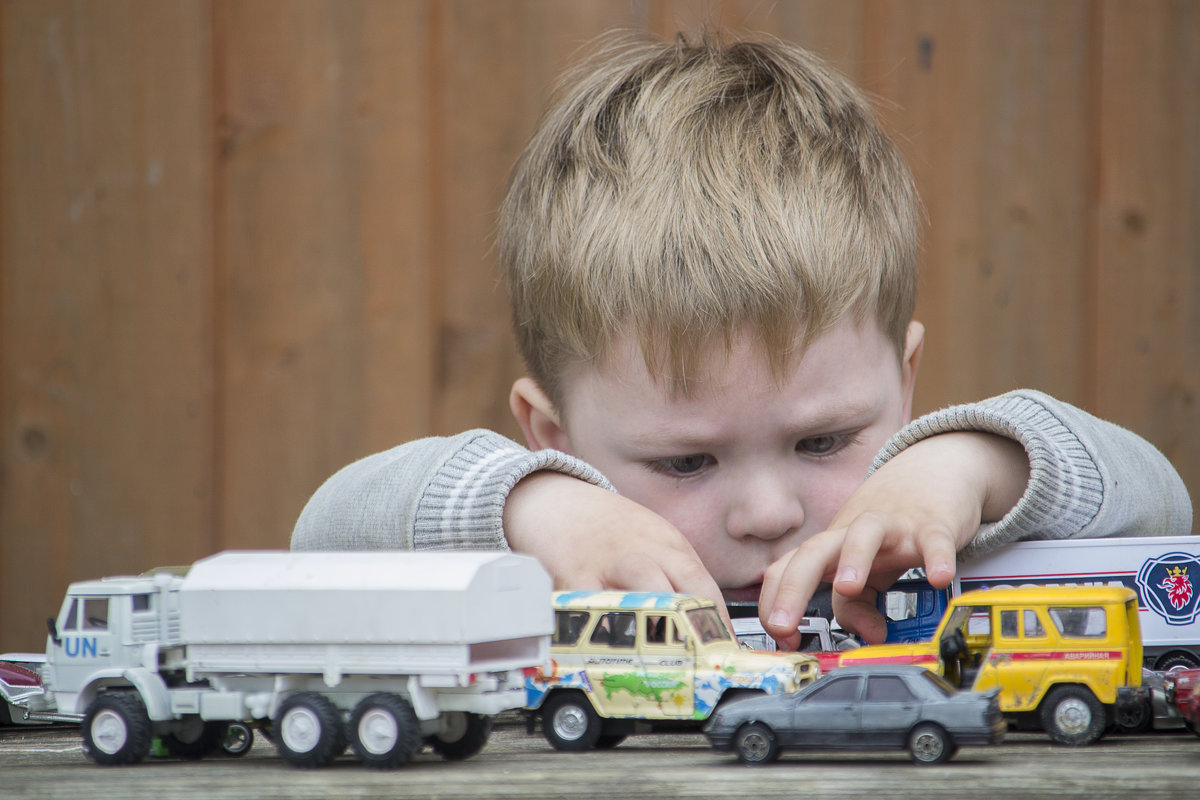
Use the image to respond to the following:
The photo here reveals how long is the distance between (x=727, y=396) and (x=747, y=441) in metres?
0.07

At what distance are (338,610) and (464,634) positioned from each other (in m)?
0.10

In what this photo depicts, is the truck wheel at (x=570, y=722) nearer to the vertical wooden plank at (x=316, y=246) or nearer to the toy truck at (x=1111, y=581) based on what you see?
the toy truck at (x=1111, y=581)

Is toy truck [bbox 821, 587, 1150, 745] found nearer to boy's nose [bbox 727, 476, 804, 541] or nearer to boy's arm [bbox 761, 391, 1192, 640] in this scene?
boy's arm [bbox 761, 391, 1192, 640]

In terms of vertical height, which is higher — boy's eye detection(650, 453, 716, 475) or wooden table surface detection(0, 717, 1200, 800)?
boy's eye detection(650, 453, 716, 475)

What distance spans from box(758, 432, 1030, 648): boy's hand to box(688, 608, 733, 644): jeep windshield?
60mm

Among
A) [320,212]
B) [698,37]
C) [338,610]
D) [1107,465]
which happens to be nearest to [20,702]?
[338,610]

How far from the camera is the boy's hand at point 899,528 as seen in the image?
1212mm

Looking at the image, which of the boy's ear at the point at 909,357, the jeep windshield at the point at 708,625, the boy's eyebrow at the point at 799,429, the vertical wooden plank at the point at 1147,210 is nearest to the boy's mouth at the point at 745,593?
the boy's eyebrow at the point at 799,429

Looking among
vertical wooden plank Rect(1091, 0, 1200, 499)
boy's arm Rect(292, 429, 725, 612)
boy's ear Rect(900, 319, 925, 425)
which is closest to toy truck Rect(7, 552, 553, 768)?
boy's arm Rect(292, 429, 725, 612)

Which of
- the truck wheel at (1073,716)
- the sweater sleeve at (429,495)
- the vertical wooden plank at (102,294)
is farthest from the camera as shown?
the vertical wooden plank at (102,294)

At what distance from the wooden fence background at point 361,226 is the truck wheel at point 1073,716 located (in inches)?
69.0

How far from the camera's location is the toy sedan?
89 centimetres

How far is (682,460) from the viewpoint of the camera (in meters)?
1.76

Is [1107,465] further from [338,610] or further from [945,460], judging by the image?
[338,610]
